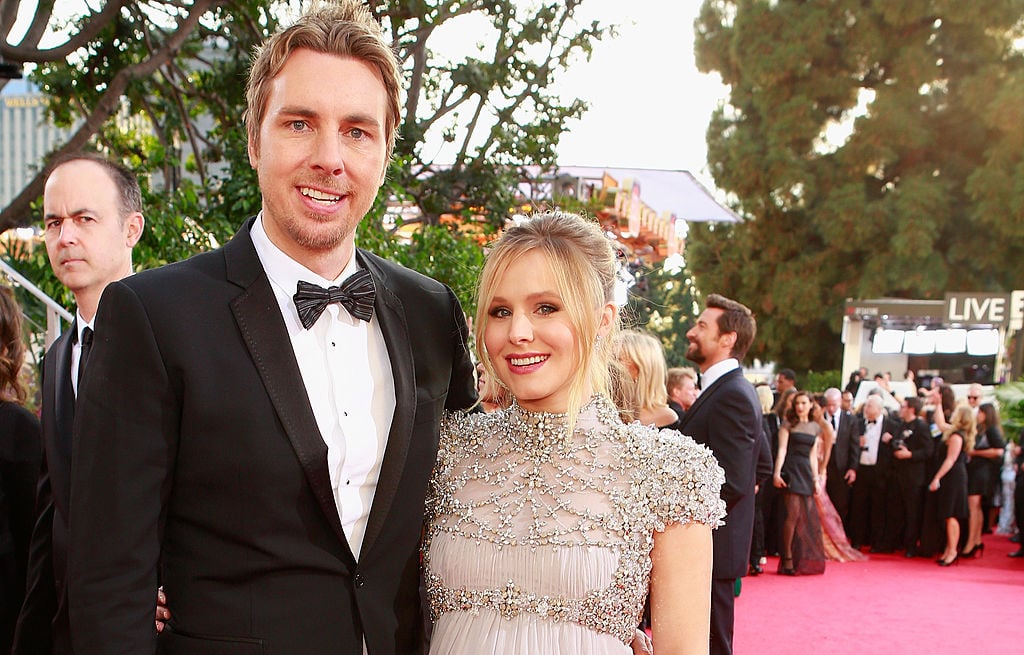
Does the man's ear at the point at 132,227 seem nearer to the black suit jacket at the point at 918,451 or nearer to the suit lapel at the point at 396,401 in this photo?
the suit lapel at the point at 396,401

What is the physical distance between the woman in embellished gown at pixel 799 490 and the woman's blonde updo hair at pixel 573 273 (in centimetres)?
699

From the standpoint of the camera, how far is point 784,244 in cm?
2073

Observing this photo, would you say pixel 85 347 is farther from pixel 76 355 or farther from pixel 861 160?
pixel 861 160

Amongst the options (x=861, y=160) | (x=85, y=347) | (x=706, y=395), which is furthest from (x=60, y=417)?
(x=861, y=160)

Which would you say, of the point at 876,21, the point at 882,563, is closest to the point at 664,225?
the point at 882,563

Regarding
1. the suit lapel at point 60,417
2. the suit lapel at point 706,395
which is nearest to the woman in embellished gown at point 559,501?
the suit lapel at point 60,417

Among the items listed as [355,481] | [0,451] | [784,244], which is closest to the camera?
[355,481]

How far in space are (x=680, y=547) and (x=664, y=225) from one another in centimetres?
928

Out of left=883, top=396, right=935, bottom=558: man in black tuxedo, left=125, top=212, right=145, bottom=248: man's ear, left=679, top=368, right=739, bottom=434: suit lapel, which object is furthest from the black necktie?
left=883, top=396, right=935, bottom=558: man in black tuxedo

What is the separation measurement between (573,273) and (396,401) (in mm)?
556

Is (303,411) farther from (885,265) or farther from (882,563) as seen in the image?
(885,265)

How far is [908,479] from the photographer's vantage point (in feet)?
32.4

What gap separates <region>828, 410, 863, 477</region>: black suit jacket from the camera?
10250 mm

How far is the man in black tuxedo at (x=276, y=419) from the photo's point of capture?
1.51 meters
